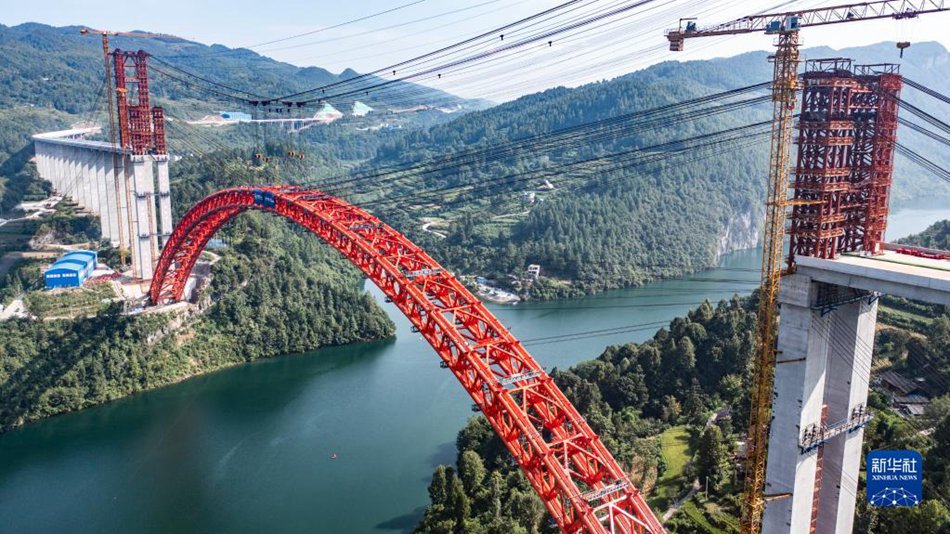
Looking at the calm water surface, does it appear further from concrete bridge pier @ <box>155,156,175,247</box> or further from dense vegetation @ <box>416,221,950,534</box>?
concrete bridge pier @ <box>155,156,175,247</box>

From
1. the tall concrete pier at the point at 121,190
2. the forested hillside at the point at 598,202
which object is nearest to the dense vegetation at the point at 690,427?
the forested hillside at the point at 598,202

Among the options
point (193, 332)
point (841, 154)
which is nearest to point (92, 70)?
point (193, 332)

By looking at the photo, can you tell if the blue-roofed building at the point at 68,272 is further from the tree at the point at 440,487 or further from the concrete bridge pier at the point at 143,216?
the tree at the point at 440,487

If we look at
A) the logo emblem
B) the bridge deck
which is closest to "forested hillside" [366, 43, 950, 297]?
the bridge deck

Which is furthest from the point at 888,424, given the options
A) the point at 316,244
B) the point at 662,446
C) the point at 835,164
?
the point at 316,244

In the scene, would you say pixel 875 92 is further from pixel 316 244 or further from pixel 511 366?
pixel 316 244

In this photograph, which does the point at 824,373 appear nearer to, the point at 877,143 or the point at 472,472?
the point at 877,143
